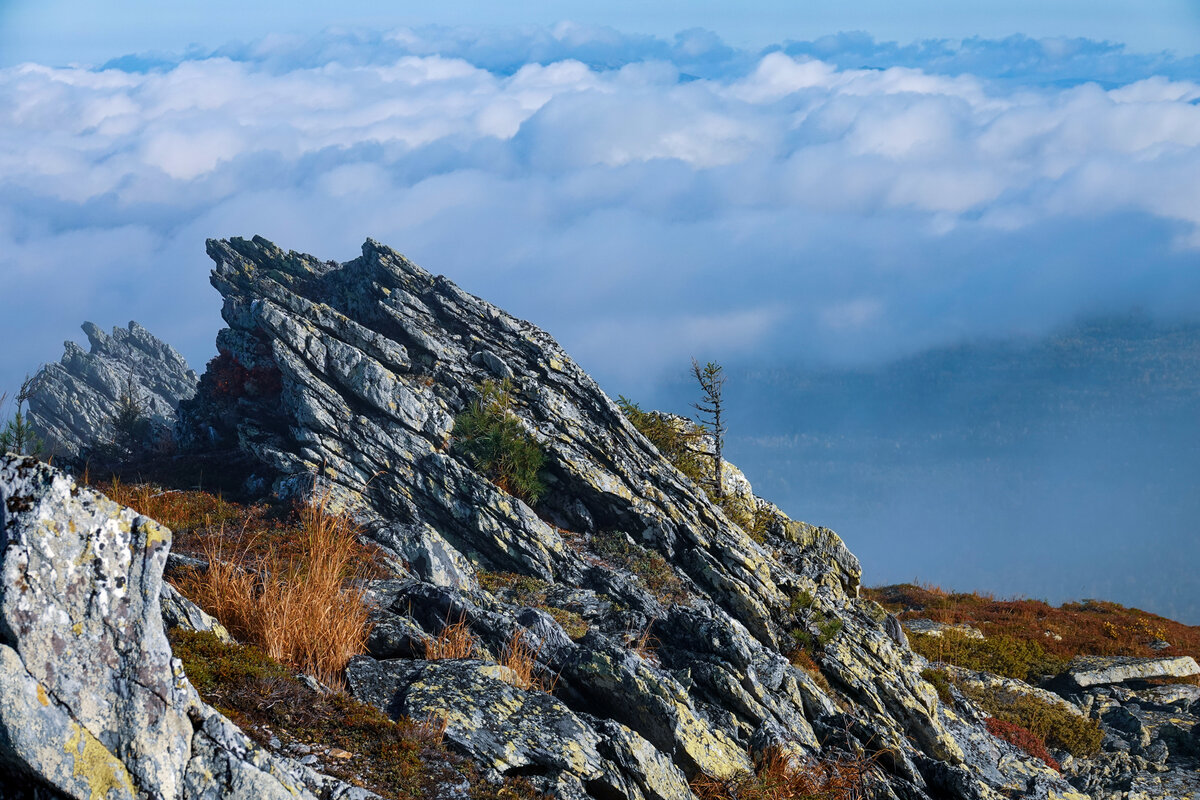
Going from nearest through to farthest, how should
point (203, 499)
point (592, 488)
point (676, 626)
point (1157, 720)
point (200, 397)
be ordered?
point (676, 626) → point (203, 499) → point (592, 488) → point (1157, 720) → point (200, 397)

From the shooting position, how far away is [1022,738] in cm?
2198

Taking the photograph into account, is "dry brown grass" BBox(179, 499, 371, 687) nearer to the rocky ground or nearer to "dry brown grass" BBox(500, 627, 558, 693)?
the rocky ground

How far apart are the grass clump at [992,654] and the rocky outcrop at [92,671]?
27740mm

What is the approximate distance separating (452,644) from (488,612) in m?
1.90

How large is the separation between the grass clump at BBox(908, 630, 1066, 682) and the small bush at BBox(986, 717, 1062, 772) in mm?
5277

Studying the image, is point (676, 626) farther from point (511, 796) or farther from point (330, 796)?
point (330, 796)

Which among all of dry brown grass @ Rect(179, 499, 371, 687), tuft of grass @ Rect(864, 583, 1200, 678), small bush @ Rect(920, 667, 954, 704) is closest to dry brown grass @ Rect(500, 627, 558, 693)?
dry brown grass @ Rect(179, 499, 371, 687)

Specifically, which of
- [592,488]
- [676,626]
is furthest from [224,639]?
[592,488]

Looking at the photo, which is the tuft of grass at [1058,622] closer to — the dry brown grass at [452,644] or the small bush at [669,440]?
the small bush at [669,440]

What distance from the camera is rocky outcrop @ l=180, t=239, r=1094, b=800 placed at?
9.77m

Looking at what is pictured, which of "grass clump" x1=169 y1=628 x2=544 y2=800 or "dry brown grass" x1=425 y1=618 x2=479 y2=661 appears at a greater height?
"dry brown grass" x1=425 y1=618 x2=479 y2=661

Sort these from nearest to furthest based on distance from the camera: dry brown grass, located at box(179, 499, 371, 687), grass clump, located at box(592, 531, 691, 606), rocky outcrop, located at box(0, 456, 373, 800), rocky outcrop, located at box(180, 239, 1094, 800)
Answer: rocky outcrop, located at box(0, 456, 373, 800) < dry brown grass, located at box(179, 499, 371, 687) < rocky outcrop, located at box(180, 239, 1094, 800) < grass clump, located at box(592, 531, 691, 606)

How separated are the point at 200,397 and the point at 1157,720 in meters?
33.7

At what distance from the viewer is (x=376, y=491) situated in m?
20.6
